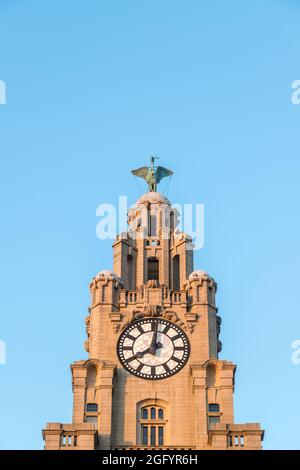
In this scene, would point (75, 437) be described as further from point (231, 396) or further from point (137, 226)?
point (137, 226)

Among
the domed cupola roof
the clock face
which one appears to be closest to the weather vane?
the domed cupola roof

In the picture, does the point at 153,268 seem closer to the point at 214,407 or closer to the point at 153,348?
the point at 153,348

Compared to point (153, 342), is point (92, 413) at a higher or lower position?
lower

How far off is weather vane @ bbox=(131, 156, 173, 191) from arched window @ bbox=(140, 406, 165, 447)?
21.6 m

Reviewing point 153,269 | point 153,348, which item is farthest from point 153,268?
point 153,348

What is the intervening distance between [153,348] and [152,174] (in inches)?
725

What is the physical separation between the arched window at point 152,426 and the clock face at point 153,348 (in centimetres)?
226

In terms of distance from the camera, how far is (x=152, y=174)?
10100 cm

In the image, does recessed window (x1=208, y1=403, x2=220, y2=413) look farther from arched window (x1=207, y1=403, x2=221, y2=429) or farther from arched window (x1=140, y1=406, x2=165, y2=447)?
arched window (x1=140, y1=406, x2=165, y2=447)

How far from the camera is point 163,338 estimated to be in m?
87.9
